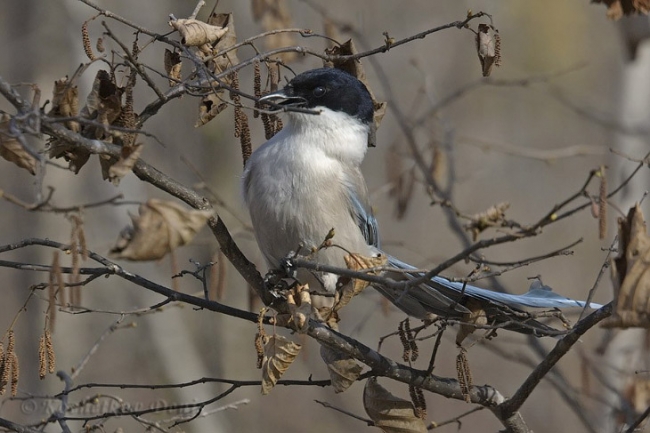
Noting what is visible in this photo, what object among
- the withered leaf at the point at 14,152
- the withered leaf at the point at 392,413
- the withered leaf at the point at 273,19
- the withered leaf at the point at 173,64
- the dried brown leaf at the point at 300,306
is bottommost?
the withered leaf at the point at 392,413

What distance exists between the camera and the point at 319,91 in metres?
3.96

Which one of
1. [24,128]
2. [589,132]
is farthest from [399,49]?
[24,128]

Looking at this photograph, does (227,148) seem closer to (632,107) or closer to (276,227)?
(632,107)

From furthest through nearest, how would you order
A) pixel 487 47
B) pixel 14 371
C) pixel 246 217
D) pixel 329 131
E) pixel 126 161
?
pixel 246 217
pixel 329 131
pixel 487 47
pixel 14 371
pixel 126 161

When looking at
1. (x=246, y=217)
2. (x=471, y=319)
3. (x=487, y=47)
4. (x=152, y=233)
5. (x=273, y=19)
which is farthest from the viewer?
(x=246, y=217)

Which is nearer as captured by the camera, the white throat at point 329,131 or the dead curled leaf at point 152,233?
the dead curled leaf at point 152,233

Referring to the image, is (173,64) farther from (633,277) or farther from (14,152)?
(633,277)

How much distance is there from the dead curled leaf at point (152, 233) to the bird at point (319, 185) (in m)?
1.66

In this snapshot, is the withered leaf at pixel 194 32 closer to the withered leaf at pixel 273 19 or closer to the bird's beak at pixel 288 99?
the bird's beak at pixel 288 99

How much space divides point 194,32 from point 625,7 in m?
1.53

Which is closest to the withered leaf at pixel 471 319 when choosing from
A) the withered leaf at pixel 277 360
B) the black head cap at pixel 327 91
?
the withered leaf at pixel 277 360

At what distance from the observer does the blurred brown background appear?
27.8 feet

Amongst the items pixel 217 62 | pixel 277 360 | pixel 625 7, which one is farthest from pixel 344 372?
pixel 625 7

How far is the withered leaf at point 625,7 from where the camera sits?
2977 millimetres
